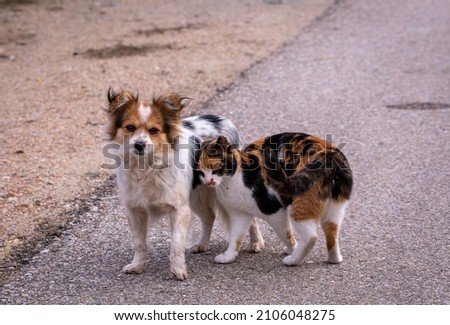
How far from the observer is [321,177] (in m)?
5.92

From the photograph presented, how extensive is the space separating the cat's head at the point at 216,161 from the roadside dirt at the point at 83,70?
147 cm

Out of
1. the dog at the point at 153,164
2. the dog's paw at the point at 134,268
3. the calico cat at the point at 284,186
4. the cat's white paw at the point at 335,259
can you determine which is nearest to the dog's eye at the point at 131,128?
the dog at the point at 153,164

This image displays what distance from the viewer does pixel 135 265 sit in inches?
240

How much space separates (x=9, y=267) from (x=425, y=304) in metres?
2.87

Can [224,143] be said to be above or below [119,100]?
below

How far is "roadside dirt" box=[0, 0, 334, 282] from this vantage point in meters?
7.61

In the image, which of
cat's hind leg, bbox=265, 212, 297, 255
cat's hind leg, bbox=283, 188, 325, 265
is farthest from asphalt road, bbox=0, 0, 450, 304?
cat's hind leg, bbox=283, 188, 325, 265

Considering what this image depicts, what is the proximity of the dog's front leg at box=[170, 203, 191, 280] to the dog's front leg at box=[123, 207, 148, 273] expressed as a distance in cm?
24

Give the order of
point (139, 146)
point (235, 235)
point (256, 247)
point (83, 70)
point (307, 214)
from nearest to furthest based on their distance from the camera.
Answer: point (139, 146) < point (307, 214) < point (235, 235) < point (256, 247) < point (83, 70)

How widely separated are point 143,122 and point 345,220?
212 centimetres

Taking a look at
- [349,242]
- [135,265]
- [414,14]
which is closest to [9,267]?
[135,265]

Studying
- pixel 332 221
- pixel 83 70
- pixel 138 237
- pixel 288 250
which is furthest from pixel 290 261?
pixel 83 70

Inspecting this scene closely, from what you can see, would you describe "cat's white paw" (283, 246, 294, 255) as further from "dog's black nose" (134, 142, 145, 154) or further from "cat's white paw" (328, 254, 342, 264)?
"dog's black nose" (134, 142, 145, 154)

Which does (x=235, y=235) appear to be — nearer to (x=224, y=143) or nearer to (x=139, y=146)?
(x=224, y=143)
